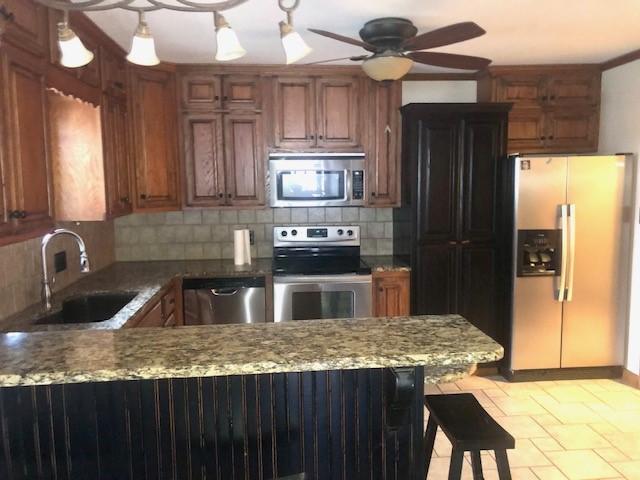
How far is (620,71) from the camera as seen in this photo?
3949 mm

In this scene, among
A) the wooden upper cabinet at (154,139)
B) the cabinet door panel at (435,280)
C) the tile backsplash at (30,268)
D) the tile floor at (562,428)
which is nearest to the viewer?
the tile backsplash at (30,268)

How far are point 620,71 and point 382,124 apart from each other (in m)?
1.84

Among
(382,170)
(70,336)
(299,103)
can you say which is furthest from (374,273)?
(70,336)

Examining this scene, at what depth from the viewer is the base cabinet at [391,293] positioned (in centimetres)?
393

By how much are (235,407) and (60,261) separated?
2005mm

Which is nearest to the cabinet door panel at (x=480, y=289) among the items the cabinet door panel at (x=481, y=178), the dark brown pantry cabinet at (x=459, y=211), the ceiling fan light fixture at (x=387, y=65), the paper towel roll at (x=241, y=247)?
the dark brown pantry cabinet at (x=459, y=211)

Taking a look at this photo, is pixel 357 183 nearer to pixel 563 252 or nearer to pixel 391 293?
pixel 391 293

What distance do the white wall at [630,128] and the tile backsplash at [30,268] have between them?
397 centimetres

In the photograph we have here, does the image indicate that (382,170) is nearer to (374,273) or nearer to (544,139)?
(374,273)

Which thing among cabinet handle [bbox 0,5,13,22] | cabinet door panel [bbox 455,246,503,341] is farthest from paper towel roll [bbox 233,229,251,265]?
cabinet handle [bbox 0,5,13,22]

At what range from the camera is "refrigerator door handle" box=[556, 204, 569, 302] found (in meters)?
3.82

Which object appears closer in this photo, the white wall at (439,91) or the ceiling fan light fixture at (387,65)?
the ceiling fan light fixture at (387,65)

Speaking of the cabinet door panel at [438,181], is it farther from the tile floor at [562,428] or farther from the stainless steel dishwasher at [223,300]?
the stainless steel dishwasher at [223,300]

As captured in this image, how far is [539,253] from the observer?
3.90 metres
